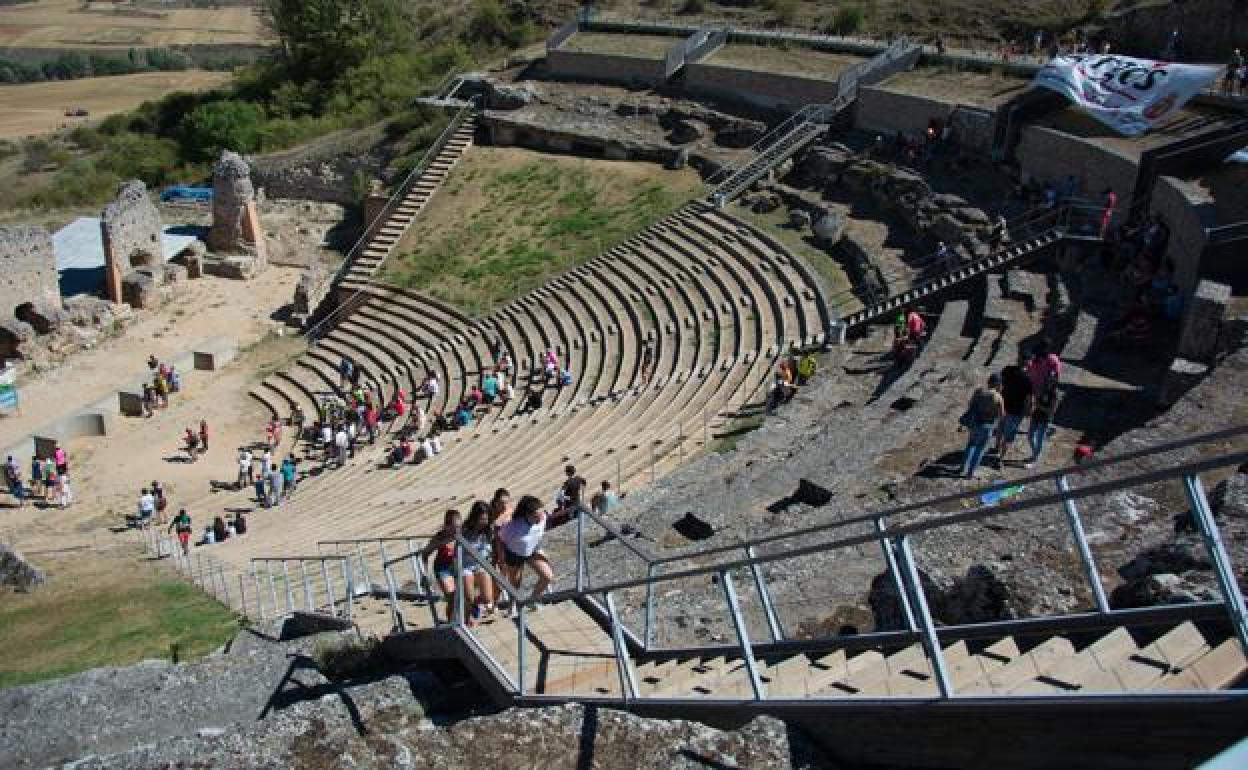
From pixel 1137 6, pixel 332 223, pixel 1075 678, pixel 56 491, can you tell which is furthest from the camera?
pixel 332 223

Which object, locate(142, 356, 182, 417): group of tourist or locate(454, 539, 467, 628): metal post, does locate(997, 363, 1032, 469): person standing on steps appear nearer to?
locate(454, 539, 467, 628): metal post

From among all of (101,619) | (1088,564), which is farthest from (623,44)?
(1088,564)

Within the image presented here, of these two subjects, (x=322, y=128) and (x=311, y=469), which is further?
(x=322, y=128)

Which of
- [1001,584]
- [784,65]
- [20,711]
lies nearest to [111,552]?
[20,711]

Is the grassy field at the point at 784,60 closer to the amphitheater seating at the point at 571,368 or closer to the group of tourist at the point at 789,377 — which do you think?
the amphitheater seating at the point at 571,368

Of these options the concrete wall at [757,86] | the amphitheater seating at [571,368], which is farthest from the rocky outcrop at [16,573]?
the concrete wall at [757,86]

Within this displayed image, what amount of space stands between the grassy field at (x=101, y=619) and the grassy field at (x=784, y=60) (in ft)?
71.0

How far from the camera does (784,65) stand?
31484 millimetres

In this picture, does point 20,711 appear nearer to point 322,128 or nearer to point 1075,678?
point 1075,678

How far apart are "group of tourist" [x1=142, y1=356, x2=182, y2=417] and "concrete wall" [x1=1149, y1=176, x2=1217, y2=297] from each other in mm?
20651

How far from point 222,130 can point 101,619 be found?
26441mm

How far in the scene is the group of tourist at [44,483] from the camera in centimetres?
2103

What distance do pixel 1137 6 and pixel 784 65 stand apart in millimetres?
9579

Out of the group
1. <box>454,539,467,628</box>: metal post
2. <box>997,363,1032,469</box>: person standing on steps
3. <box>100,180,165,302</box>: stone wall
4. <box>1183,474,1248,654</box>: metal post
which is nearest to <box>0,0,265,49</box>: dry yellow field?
<box>100,180,165,302</box>: stone wall
